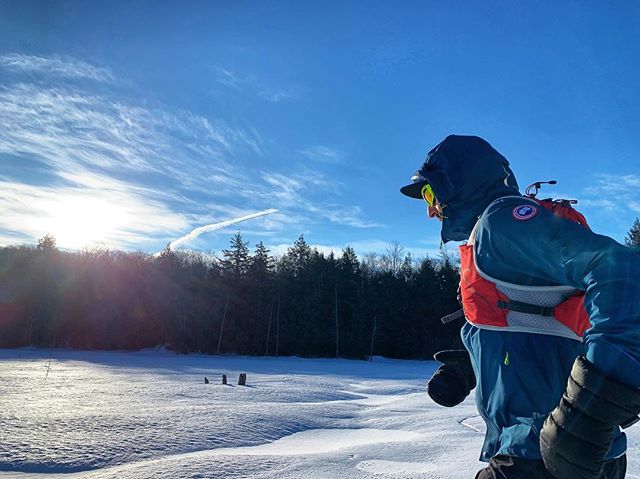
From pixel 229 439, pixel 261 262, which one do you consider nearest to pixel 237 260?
pixel 261 262

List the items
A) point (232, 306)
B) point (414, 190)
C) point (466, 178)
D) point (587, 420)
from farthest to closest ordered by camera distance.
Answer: point (232, 306), point (414, 190), point (466, 178), point (587, 420)

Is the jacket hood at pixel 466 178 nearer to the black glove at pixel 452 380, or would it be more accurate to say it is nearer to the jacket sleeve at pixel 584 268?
the jacket sleeve at pixel 584 268

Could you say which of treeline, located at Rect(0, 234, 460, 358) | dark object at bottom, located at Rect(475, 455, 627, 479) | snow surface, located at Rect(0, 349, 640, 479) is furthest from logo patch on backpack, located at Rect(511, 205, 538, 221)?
treeline, located at Rect(0, 234, 460, 358)

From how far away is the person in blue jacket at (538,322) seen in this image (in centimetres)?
120

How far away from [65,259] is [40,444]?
46457 mm

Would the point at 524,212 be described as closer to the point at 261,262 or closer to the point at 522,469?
the point at 522,469

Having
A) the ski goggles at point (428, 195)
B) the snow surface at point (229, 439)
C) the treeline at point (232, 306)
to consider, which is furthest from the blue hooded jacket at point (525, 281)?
the treeline at point (232, 306)

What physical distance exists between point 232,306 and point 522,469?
1754 inches

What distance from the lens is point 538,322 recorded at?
5.13ft

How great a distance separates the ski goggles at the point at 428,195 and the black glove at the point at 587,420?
40.0 inches

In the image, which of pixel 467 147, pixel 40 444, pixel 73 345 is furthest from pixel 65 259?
pixel 467 147

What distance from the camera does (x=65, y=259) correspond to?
48.0 metres

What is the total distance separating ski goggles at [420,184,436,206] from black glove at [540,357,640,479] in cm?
102

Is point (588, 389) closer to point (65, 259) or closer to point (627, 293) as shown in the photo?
point (627, 293)
